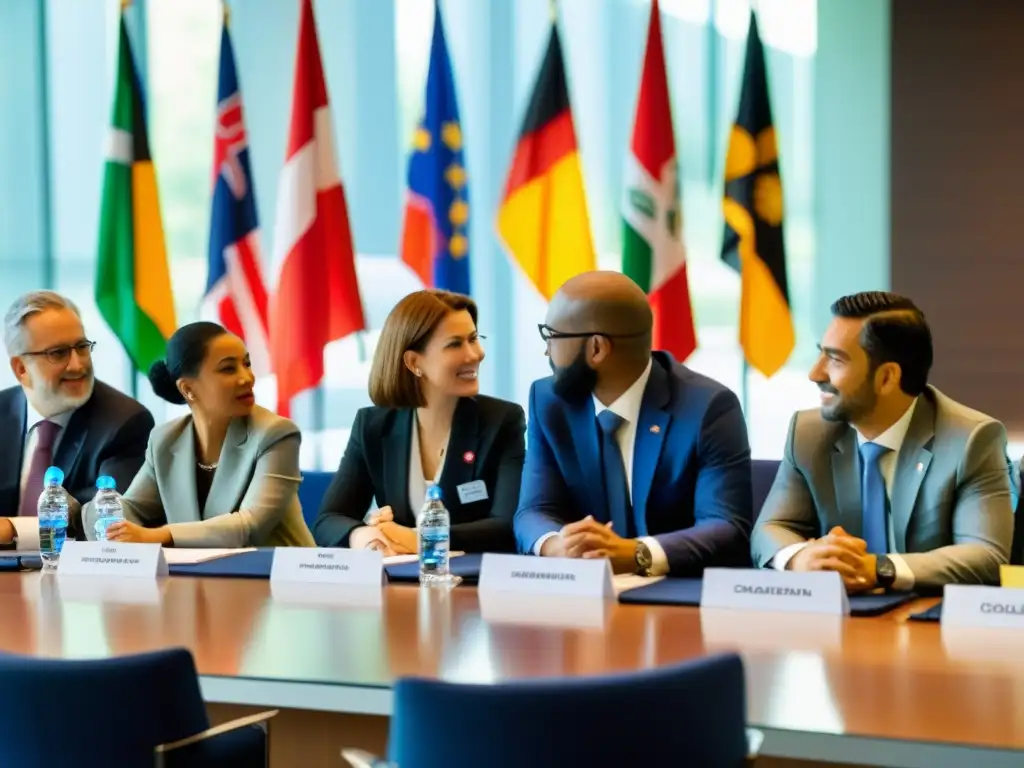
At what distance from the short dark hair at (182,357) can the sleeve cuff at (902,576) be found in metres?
2.29

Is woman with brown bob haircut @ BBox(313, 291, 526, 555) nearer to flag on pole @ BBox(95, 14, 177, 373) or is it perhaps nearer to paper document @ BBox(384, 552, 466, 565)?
paper document @ BBox(384, 552, 466, 565)

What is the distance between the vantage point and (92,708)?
1893 mm

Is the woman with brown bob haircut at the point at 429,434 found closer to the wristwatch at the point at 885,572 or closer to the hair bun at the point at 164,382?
the hair bun at the point at 164,382

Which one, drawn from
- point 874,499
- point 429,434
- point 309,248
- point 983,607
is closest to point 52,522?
point 429,434

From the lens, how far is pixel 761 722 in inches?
71.1

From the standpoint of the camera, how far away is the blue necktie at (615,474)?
3.71 metres

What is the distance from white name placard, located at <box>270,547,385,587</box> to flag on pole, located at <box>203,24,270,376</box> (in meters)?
3.17

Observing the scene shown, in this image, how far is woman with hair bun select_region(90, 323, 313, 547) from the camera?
414 cm

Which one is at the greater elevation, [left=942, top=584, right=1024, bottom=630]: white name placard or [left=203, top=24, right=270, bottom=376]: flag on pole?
[left=203, top=24, right=270, bottom=376]: flag on pole

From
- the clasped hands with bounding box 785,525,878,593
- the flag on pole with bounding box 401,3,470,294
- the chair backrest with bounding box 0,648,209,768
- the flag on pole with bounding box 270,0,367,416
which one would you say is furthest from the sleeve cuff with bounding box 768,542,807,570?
the flag on pole with bounding box 270,0,367,416

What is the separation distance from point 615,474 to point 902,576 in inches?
39.0

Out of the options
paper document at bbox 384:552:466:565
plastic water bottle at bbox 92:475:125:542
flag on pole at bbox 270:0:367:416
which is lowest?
paper document at bbox 384:552:466:565

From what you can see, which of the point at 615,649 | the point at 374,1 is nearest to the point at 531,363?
the point at 374,1

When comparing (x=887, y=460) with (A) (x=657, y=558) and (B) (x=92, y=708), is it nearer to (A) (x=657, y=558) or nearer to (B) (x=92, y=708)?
(A) (x=657, y=558)
